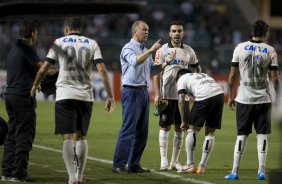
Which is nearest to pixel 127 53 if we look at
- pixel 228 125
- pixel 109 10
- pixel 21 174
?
pixel 21 174

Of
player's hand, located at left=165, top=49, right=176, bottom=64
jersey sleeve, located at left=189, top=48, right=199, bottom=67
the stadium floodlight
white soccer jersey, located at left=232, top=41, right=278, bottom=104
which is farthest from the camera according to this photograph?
jersey sleeve, located at left=189, top=48, right=199, bottom=67

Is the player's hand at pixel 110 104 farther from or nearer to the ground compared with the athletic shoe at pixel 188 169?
farther from the ground

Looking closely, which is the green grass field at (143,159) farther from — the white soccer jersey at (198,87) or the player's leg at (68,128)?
the white soccer jersey at (198,87)

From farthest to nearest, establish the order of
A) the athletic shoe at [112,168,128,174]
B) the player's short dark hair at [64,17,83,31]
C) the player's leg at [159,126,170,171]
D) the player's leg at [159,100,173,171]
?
the player's leg at [159,100,173,171]
the player's leg at [159,126,170,171]
the athletic shoe at [112,168,128,174]
the player's short dark hair at [64,17,83,31]

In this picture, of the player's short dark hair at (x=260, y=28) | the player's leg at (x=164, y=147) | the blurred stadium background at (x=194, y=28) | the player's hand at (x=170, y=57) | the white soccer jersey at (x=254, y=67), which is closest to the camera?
the player's short dark hair at (x=260, y=28)

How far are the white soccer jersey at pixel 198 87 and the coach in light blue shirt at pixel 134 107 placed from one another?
0.37 meters

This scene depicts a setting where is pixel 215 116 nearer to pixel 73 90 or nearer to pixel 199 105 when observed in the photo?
pixel 199 105

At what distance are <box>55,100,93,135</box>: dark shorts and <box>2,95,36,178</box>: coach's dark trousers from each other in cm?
83

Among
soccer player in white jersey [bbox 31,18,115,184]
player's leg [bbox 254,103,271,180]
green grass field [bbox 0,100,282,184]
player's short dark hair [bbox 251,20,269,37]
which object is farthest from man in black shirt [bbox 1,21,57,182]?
player's leg [bbox 254,103,271,180]

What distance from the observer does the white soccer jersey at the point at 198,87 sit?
1056 cm

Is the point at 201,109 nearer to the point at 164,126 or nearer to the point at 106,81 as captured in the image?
the point at 164,126

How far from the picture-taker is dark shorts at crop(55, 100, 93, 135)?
28.4ft

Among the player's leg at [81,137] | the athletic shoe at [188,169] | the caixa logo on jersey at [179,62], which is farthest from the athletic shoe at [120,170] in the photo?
the player's leg at [81,137]

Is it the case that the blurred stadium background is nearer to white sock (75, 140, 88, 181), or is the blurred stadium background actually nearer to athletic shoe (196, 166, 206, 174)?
athletic shoe (196, 166, 206, 174)
